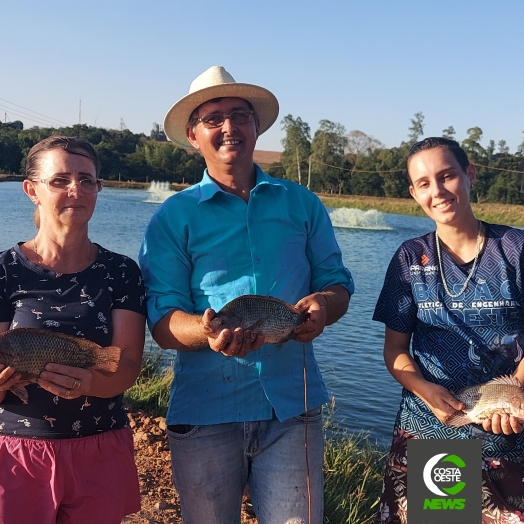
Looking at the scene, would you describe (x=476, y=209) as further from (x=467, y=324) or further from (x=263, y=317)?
(x=263, y=317)

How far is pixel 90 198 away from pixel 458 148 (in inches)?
86.5

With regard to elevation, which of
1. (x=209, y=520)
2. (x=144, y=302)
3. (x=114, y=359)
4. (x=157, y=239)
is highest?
(x=157, y=239)

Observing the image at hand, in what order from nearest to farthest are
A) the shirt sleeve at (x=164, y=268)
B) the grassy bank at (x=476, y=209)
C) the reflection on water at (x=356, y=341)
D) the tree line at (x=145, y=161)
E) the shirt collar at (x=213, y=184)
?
the shirt sleeve at (x=164, y=268) < the shirt collar at (x=213, y=184) < the reflection on water at (x=356, y=341) < the grassy bank at (x=476, y=209) < the tree line at (x=145, y=161)

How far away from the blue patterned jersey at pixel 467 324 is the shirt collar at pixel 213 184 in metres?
1.04

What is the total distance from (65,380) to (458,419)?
2.14 m

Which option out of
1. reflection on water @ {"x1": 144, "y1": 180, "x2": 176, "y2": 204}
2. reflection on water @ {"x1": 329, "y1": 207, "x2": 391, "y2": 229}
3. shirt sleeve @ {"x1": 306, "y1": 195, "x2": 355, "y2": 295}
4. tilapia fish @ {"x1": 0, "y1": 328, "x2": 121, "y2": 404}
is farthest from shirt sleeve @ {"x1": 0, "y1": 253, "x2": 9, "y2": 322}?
reflection on water @ {"x1": 144, "y1": 180, "x2": 176, "y2": 204}

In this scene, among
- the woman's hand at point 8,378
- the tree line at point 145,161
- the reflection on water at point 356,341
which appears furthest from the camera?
the tree line at point 145,161

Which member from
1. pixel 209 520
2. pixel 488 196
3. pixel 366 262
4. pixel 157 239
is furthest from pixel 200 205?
pixel 488 196

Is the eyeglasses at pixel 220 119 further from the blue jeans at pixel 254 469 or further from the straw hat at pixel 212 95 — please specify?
the blue jeans at pixel 254 469

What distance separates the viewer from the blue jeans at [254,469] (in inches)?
136

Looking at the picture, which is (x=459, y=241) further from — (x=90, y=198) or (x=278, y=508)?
(x=90, y=198)

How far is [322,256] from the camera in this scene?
3934 mm

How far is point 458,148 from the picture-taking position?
376 cm

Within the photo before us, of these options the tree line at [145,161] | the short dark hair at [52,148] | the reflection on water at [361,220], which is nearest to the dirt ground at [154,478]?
the short dark hair at [52,148]
